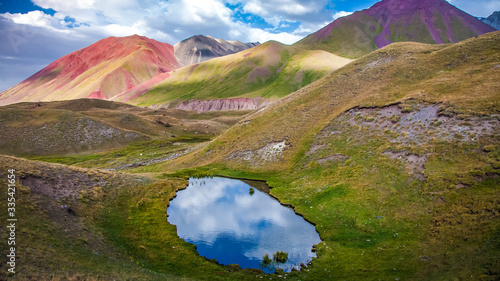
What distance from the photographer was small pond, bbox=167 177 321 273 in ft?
105

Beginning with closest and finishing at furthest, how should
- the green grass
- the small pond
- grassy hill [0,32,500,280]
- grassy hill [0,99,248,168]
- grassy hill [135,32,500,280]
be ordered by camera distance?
grassy hill [0,32,500,280]
grassy hill [135,32,500,280]
the small pond
the green grass
grassy hill [0,99,248,168]

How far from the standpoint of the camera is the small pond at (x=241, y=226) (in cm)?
3191

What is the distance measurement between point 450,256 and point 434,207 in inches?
386

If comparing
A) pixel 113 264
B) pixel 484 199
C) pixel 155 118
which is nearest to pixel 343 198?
pixel 484 199

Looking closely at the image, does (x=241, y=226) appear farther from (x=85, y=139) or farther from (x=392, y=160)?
(x=85, y=139)

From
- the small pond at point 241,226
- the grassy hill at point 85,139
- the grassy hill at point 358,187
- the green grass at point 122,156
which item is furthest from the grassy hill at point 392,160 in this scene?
the grassy hill at point 85,139

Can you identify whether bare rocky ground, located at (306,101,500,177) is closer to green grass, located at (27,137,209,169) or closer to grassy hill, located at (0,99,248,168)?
grassy hill, located at (0,99,248,168)

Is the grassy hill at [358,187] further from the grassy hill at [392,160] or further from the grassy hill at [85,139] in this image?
the grassy hill at [85,139]

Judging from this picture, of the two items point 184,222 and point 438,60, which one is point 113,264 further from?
point 438,60

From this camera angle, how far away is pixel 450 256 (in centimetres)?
2581

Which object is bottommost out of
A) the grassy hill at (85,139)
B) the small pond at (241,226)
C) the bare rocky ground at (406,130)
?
the small pond at (241,226)

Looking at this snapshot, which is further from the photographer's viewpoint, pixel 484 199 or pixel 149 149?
pixel 149 149

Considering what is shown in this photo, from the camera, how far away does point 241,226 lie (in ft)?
130

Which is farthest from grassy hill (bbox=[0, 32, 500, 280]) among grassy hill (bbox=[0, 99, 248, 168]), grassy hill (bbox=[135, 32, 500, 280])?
grassy hill (bbox=[0, 99, 248, 168])
